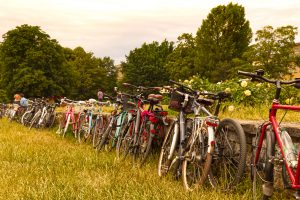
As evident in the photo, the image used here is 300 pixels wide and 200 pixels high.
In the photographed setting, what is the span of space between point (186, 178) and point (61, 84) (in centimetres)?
4169

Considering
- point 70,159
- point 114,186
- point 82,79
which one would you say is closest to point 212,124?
point 114,186

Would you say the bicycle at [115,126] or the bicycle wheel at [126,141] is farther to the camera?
the bicycle at [115,126]

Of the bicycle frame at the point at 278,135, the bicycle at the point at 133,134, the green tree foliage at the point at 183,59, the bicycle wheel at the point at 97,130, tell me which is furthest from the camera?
the green tree foliage at the point at 183,59

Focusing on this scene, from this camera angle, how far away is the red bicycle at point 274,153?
9.50 feet

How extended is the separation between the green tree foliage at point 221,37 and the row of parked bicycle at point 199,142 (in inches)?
1135

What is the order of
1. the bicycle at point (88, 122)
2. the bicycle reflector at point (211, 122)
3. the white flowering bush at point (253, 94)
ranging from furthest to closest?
1. the bicycle at point (88, 122)
2. the white flowering bush at point (253, 94)
3. the bicycle reflector at point (211, 122)

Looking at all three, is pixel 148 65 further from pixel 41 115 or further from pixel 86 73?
pixel 41 115

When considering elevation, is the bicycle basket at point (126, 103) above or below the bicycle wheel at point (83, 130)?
above

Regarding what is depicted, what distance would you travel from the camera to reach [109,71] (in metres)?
70.3

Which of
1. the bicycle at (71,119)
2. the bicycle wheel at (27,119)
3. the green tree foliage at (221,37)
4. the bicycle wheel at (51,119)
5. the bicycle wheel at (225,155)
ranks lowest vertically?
the bicycle wheel at (27,119)

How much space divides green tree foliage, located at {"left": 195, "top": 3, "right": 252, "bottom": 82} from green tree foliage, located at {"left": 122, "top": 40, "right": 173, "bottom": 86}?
43.9 ft

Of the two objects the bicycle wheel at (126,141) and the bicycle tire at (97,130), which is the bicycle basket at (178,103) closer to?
the bicycle wheel at (126,141)

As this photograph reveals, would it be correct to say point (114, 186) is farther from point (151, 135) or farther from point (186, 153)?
point (151, 135)

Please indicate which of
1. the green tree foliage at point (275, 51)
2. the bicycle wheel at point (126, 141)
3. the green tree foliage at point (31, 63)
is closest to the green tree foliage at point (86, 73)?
the green tree foliage at point (31, 63)
